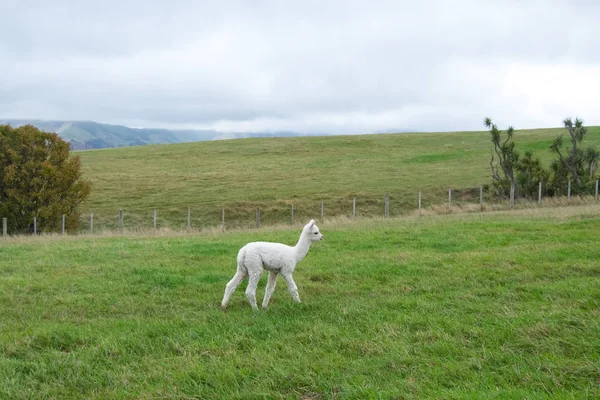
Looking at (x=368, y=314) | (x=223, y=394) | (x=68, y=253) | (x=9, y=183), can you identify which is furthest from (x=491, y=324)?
(x=9, y=183)

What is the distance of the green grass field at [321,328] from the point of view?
5.95 m

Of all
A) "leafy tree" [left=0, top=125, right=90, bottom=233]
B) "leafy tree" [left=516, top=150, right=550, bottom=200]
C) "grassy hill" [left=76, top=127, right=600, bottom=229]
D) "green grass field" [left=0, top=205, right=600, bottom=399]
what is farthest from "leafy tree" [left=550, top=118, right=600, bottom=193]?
"leafy tree" [left=0, top=125, right=90, bottom=233]

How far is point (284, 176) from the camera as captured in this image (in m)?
52.1

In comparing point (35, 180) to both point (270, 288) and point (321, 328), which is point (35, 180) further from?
point (321, 328)

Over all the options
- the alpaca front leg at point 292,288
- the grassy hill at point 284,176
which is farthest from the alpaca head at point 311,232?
the grassy hill at point 284,176

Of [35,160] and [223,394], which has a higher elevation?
[35,160]

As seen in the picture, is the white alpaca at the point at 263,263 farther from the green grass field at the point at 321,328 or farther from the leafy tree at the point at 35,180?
the leafy tree at the point at 35,180

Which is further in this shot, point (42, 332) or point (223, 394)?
point (42, 332)

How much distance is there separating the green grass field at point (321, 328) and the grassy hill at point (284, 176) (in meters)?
22.2

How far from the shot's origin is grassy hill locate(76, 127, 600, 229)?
38.2 metres

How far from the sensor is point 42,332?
26.4ft

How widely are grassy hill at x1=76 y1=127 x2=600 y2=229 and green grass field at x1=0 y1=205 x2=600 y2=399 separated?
22.2m

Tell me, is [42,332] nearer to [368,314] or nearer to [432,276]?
[368,314]

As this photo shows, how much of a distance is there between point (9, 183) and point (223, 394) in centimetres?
2979
